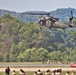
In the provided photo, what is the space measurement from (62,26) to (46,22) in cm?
341

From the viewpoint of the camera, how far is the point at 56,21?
369 ft

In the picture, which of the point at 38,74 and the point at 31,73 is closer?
the point at 38,74

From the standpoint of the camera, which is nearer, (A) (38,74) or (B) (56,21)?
(A) (38,74)

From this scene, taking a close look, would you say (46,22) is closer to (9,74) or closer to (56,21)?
(56,21)

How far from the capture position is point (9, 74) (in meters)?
87.5

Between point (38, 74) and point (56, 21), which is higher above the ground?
point (56, 21)

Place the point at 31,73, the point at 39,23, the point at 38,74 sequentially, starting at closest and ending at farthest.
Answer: the point at 38,74
the point at 31,73
the point at 39,23

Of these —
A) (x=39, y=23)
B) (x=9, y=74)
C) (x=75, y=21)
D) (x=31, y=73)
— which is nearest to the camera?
(x=9, y=74)

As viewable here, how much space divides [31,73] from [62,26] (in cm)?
1876

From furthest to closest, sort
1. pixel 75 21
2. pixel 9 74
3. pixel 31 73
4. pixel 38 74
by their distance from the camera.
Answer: pixel 75 21, pixel 31 73, pixel 9 74, pixel 38 74

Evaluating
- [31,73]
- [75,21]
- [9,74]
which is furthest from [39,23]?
[75,21]

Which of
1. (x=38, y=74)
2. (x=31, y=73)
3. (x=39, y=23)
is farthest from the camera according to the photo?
(x=39, y=23)

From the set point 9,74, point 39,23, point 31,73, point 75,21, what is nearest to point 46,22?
point 39,23

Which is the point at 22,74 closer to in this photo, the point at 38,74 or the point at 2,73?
the point at 38,74
